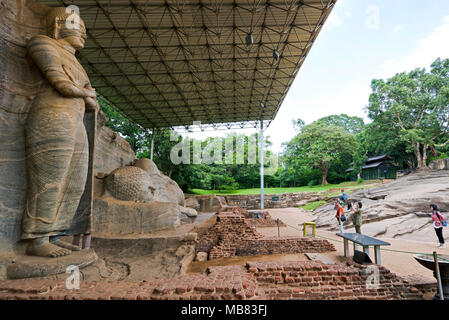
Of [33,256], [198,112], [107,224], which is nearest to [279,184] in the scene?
[198,112]

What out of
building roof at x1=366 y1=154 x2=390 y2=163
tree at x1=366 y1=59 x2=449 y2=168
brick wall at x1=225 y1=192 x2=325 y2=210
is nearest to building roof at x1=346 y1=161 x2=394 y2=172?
building roof at x1=366 y1=154 x2=390 y2=163

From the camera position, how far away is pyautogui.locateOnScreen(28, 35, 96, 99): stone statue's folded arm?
3.41 metres

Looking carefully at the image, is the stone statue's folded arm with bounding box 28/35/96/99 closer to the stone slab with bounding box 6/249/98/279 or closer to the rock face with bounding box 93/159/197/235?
the stone slab with bounding box 6/249/98/279

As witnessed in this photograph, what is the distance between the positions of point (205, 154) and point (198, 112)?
812 centimetres

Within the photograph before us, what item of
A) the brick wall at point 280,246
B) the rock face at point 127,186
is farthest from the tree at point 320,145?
the rock face at point 127,186

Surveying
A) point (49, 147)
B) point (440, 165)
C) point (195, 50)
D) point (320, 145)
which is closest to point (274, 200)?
point (320, 145)

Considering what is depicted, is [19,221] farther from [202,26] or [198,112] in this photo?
[198,112]

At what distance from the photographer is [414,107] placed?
2100cm

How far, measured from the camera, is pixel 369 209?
10945 millimetres

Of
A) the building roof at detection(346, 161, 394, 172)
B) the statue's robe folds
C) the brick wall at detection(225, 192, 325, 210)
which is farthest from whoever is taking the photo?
the building roof at detection(346, 161, 394, 172)

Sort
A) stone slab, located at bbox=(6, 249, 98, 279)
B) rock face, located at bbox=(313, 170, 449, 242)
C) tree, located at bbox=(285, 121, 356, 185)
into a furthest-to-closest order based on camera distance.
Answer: tree, located at bbox=(285, 121, 356, 185), rock face, located at bbox=(313, 170, 449, 242), stone slab, located at bbox=(6, 249, 98, 279)

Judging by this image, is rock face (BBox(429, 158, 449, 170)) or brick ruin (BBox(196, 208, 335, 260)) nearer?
brick ruin (BBox(196, 208, 335, 260))

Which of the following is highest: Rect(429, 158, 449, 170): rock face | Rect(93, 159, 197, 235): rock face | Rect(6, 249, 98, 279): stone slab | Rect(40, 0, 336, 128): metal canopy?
Rect(40, 0, 336, 128): metal canopy

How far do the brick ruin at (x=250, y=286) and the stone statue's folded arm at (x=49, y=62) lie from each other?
2729 mm
